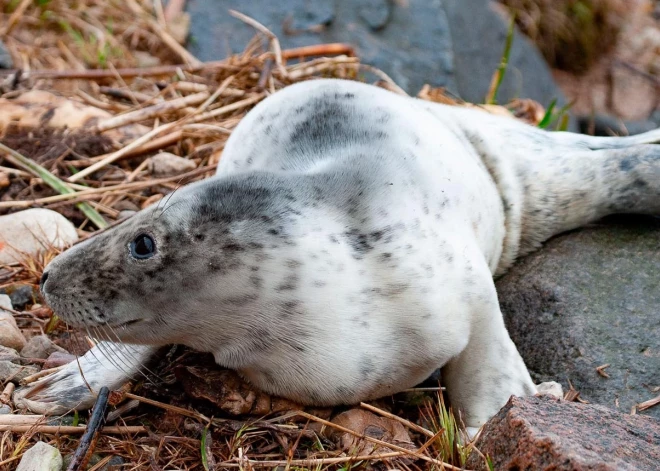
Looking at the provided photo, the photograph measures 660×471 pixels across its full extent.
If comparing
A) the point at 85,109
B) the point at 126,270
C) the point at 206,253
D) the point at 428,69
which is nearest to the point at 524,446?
the point at 206,253

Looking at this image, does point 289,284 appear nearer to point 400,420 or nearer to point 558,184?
point 400,420

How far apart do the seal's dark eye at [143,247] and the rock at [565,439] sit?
1037mm

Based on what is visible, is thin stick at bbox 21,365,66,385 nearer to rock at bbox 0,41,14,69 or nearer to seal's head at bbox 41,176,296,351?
seal's head at bbox 41,176,296,351

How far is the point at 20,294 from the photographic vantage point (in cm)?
342

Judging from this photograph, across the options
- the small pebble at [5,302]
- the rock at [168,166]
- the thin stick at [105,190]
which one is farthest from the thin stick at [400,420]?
the rock at [168,166]

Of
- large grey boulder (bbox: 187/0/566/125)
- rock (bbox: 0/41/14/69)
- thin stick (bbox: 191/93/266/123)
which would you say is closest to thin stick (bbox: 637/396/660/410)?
thin stick (bbox: 191/93/266/123)

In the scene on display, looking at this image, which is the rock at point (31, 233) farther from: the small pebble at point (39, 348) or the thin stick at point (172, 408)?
the thin stick at point (172, 408)

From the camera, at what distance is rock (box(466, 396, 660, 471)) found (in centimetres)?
204

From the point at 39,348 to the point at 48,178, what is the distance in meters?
1.18

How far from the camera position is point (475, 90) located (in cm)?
740

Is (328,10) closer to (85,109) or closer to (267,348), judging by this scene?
(85,109)

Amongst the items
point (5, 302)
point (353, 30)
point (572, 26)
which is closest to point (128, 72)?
point (353, 30)

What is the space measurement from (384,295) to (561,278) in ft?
3.45

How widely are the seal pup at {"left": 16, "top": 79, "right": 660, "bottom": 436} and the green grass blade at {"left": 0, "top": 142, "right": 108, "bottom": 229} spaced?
97 cm
